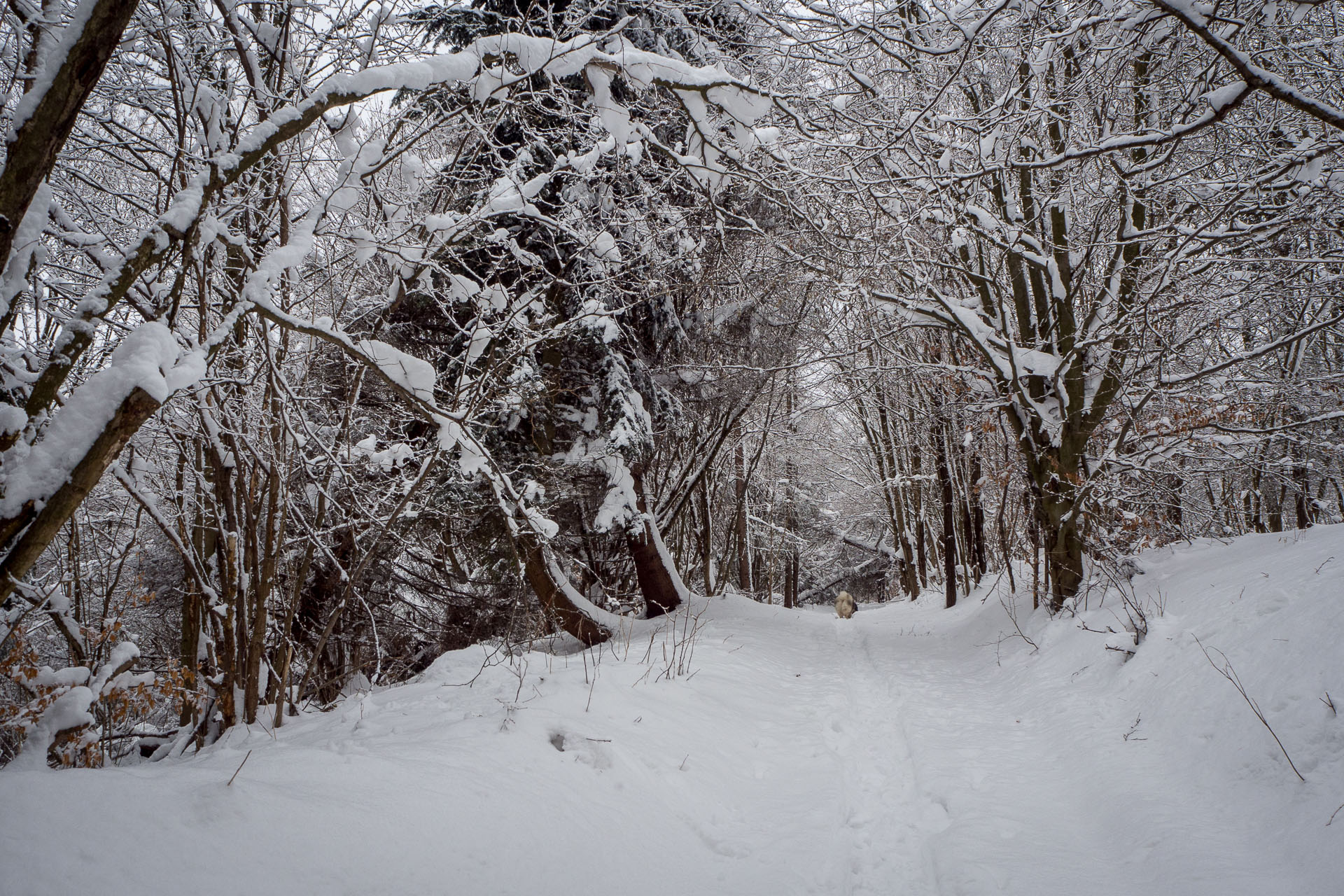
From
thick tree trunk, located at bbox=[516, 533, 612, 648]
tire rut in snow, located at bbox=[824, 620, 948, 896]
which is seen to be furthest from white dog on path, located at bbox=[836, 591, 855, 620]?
tire rut in snow, located at bbox=[824, 620, 948, 896]

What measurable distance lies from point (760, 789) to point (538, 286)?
3614mm

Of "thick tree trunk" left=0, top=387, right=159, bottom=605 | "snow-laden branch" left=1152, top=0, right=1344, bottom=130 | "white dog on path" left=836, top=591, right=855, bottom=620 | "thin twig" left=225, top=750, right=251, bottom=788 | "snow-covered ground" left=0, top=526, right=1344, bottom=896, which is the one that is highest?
"snow-laden branch" left=1152, top=0, right=1344, bottom=130

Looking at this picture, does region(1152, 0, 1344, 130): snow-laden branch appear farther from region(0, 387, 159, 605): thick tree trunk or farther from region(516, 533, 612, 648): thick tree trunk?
region(516, 533, 612, 648): thick tree trunk

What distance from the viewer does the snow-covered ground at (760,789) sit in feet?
6.79

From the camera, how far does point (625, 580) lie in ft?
40.0

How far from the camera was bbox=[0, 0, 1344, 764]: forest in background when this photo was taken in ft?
8.49

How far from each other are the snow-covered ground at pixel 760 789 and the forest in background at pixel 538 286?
0.88 metres

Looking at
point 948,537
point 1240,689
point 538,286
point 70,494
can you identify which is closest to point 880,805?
point 1240,689

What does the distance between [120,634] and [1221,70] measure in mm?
9599

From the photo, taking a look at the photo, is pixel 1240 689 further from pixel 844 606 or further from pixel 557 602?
pixel 844 606

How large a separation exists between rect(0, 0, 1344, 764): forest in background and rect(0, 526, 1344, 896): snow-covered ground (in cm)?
88

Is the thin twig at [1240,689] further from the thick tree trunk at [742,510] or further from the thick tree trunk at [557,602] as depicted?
the thick tree trunk at [742,510]

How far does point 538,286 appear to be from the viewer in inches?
180

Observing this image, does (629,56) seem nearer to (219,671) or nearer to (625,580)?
(219,671)
